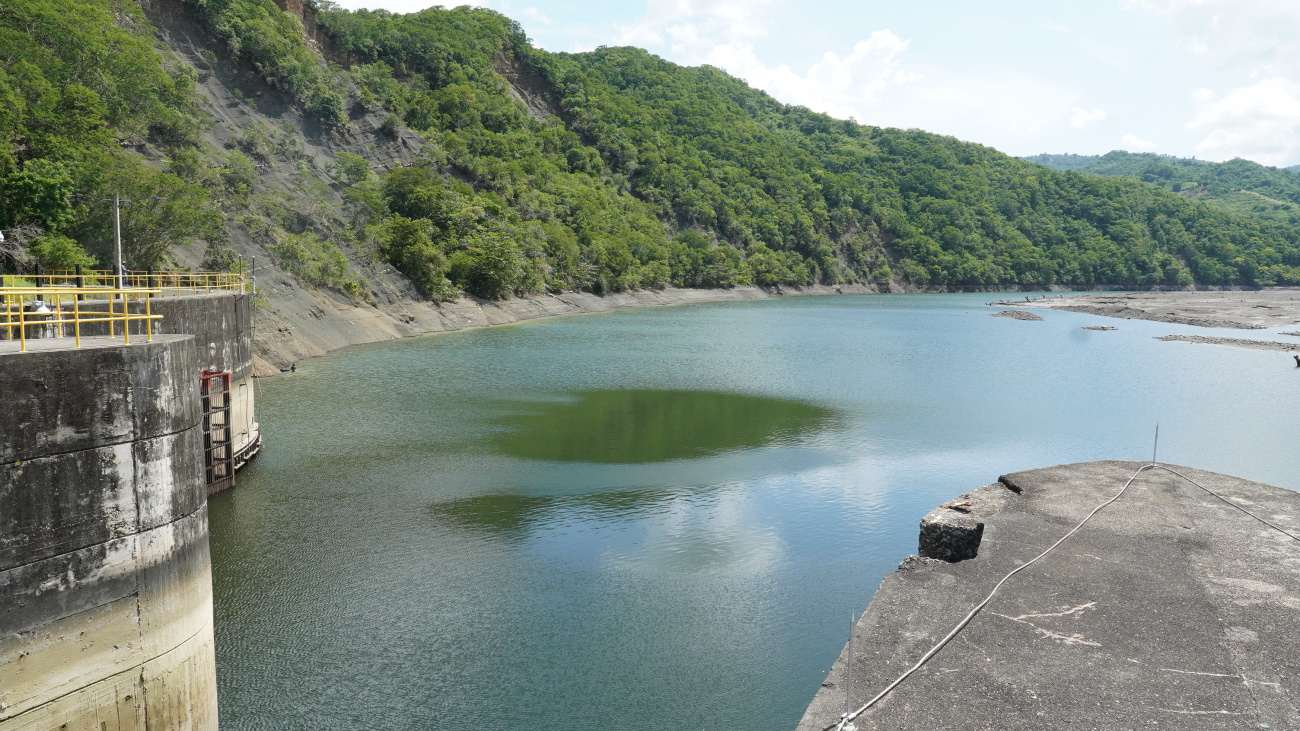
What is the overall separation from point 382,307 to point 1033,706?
6433cm

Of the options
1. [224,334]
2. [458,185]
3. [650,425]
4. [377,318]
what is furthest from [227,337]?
[458,185]

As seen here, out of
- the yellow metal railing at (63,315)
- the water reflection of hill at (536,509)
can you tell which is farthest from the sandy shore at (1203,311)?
the yellow metal railing at (63,315)

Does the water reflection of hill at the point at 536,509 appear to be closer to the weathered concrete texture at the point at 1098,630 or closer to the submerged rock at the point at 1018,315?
the weathered concrete texture at the point at 1098,630

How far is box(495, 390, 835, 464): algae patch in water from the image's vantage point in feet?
101

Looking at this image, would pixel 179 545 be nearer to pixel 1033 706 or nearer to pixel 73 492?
pixel 73 492

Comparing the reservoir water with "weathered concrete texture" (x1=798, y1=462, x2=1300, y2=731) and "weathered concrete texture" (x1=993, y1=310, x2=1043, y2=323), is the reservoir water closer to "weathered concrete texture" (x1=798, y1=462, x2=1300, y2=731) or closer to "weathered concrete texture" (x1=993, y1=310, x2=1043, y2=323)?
"weathered concrete texture" (x1=798, y1=462, x2=1300, y2=731)

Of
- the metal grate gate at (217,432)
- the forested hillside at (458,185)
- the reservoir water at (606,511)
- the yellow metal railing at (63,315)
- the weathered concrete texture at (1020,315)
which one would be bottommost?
the reservoir water at (606,511)

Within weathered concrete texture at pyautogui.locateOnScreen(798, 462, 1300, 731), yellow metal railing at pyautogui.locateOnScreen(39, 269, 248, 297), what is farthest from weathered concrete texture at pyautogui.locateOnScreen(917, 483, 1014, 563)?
yellow metal railing at pyautogui.locateOnScreen(39, 269, 248, 297)

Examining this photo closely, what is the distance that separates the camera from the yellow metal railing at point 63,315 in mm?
11852

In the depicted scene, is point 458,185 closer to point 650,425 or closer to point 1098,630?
point 650,425

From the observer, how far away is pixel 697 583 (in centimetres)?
1905

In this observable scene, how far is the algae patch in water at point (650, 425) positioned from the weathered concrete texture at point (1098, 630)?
47.9 ft

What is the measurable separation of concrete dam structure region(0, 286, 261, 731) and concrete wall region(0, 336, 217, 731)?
0.05 ft

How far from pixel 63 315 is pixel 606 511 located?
14.4 metres
